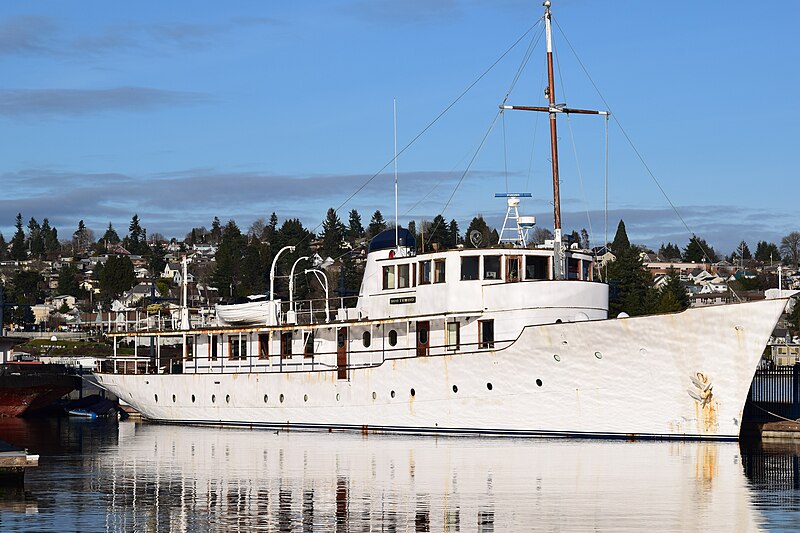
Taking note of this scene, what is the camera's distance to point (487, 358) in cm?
3597

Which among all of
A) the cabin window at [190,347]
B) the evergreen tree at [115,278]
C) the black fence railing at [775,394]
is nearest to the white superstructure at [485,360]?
the cabin window at [190,347]

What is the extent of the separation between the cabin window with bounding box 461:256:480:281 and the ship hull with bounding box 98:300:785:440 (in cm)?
262

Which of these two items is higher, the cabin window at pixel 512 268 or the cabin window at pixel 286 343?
the cabin window at pixel 512 268

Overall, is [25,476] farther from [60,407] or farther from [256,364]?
[60,407]

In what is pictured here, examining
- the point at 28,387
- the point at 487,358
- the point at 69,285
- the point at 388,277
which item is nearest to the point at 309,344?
the point at 388,277

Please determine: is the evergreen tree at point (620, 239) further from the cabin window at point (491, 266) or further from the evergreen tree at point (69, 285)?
the cabin window at point (491, 266)

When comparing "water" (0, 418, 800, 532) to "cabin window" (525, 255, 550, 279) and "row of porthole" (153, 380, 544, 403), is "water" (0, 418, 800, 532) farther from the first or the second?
Answer: "cabin window" (525, 255, 550, 279)

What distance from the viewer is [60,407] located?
57.9 metres

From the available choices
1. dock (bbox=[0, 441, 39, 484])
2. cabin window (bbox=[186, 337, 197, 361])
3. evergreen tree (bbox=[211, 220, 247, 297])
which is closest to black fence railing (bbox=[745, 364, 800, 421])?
cabin window (bbox=[186, 337, 197, 361])

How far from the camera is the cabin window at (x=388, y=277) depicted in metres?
40.6

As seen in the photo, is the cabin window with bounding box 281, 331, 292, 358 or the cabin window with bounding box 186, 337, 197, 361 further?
the cabin window with bounding box 186, 337, 197, 361

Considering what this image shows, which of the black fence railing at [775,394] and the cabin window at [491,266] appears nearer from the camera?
the cabin window at [491,266]

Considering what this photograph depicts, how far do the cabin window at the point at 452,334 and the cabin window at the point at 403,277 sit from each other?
7.73ft

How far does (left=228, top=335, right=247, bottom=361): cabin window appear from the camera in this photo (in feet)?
148
